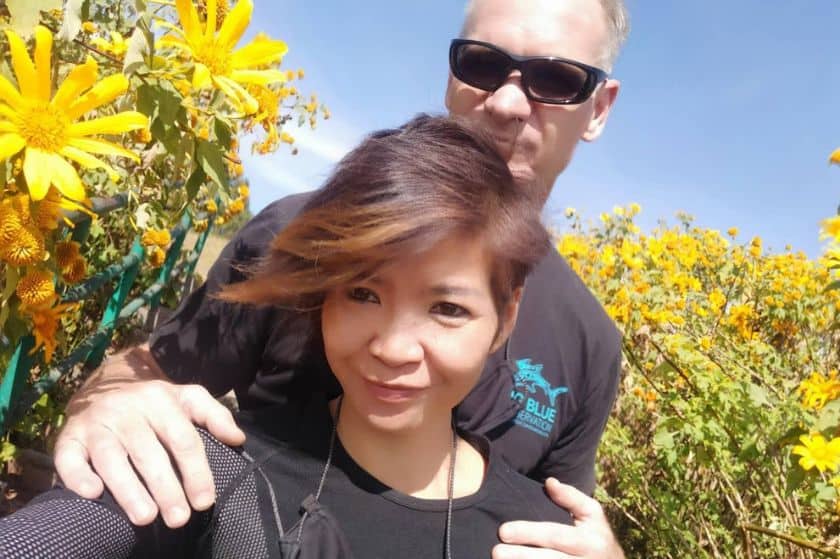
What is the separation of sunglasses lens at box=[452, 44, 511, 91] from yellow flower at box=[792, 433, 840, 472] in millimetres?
1037

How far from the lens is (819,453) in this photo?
4.75 ft

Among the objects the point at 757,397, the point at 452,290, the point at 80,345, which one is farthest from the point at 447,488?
the point at 80,345

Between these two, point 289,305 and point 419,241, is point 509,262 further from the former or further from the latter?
point 289,305

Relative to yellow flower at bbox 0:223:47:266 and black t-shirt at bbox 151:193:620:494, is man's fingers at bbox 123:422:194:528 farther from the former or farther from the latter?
black t-shirt at bbox 151:193:620:494

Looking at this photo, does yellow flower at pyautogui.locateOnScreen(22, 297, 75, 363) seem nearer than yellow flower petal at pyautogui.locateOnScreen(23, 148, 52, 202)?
No

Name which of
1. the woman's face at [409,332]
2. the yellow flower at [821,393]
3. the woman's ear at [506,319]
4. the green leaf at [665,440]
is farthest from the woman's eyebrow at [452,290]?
the green leaf at [665,440]

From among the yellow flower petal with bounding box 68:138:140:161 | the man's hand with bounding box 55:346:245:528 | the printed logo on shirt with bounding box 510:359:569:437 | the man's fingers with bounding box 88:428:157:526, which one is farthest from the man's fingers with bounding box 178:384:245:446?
the printed logo on shirt with bounding box 510:359:569:437

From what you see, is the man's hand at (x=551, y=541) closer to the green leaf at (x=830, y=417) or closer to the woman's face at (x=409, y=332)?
the woman's face at (x=409, y=332)

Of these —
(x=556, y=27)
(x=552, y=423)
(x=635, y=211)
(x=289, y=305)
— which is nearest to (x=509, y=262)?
(x=289, y=305)

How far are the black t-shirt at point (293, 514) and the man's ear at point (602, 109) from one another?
1.06m

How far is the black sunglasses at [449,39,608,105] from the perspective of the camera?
170 cm

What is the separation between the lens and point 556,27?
1.74m

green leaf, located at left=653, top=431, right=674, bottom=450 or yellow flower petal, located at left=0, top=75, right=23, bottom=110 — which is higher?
yellow flower petal, located at left=0, top=75, right=23, bottom=110

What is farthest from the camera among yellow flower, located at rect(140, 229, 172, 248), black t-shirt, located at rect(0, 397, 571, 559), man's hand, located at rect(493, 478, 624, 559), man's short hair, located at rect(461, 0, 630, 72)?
yellow flower, located at rect(140, 229, 172, 248)
